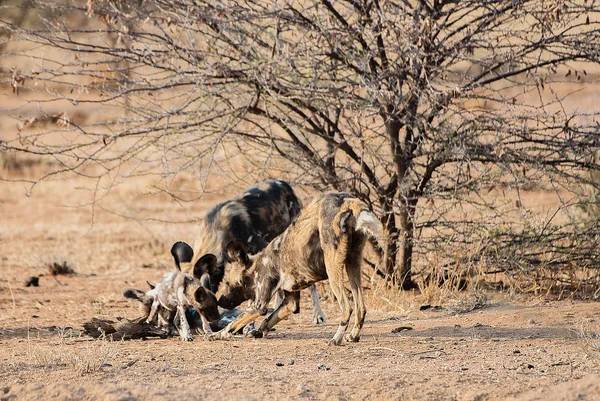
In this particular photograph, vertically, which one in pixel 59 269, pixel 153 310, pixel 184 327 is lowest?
pixel 184 327

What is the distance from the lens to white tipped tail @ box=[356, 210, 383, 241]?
6414mm

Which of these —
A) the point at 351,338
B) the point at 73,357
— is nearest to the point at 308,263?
the point at 351,338

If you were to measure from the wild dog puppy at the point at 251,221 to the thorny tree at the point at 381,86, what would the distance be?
0.43 metres

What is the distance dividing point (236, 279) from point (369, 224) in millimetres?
1739

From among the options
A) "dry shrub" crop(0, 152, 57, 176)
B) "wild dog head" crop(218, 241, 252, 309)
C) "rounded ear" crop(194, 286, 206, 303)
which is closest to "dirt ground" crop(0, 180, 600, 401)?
"rounded ear" crop(194, 286, 206, 303)

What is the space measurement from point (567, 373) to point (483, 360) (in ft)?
2.06

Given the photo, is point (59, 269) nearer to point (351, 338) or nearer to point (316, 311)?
point (316, 311)

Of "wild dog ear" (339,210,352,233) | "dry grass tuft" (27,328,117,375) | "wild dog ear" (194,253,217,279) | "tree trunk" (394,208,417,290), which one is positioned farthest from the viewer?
"tree trunk" (394,208,417,290)

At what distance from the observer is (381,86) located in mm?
8070

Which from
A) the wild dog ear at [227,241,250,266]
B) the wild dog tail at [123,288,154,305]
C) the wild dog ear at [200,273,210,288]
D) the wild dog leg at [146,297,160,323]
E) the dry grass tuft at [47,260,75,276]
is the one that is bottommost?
the wild dog leg at [146,297,160,323]

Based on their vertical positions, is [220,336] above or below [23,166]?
below

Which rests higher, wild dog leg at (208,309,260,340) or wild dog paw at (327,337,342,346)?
wild dog leg at (208,309,260,340)

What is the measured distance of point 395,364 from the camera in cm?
593

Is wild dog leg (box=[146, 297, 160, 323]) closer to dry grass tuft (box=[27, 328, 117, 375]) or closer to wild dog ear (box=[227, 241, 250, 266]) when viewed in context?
wild dog ear (box=[227, 241, 250, 266])
